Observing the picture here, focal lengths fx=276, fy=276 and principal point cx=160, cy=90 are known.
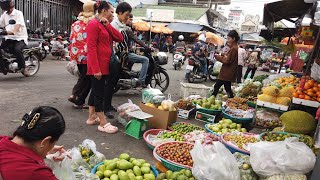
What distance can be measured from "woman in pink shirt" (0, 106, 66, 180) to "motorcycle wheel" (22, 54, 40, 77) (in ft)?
23.1

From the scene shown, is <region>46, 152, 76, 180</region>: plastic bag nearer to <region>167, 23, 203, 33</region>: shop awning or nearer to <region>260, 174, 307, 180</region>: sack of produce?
<region>260, 174, 307, 180</region>: sack of produce

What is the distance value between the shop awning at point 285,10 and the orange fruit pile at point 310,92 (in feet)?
7.71

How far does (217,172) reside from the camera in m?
2.68

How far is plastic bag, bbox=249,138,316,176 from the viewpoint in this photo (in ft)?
9.11

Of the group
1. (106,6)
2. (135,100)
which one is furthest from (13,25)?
(106,6)

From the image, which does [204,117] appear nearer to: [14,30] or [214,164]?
[214,164]


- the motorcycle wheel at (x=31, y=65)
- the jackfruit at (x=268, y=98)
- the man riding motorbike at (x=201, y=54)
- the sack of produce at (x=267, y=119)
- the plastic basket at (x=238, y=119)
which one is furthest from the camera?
the man riding motorbike at (x=201, y=54)

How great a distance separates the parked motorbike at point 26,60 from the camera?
7278 mm

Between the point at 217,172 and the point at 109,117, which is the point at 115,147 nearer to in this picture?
the point at 109,117

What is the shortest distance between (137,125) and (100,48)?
1.33 m

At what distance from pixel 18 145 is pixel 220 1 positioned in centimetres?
4440

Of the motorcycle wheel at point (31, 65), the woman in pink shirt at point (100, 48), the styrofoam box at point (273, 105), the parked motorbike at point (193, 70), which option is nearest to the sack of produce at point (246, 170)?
the styrofoam box at point (273, 105)

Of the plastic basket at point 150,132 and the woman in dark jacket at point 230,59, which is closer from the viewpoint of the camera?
the plastic basket at point 150,132

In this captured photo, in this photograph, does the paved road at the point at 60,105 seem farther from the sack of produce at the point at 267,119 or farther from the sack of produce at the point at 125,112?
the sack of produce at the point at 267,119
